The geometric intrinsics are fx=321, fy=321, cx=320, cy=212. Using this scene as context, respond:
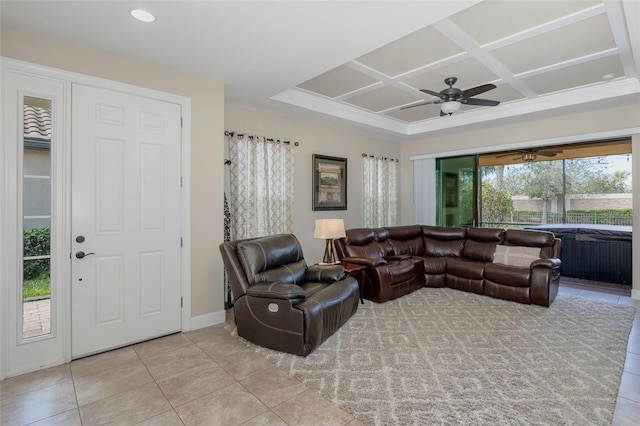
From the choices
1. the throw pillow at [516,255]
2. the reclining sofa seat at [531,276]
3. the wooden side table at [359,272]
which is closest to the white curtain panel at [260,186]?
the wooden side table at [359,272]

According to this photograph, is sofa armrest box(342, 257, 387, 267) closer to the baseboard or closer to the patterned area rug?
the patterned area rug

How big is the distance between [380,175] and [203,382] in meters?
4.98

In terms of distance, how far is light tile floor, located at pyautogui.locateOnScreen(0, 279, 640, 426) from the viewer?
2.00 m

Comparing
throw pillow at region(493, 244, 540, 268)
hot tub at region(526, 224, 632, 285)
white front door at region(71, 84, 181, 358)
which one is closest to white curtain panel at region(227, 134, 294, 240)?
white front door at region(71, 84, 181, 358)

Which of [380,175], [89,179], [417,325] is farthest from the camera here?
[380,175]

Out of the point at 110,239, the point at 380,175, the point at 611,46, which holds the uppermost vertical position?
the point at 611,46

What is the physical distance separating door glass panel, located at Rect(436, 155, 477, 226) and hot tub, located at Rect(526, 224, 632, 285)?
1.54 m

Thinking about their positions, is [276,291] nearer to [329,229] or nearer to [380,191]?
[329,229]

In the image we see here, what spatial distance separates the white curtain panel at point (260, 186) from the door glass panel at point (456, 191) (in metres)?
3.43

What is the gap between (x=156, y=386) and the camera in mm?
2357

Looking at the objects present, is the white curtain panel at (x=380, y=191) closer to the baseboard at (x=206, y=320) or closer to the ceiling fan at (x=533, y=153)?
the ceiling fan at (x=533, y=153)

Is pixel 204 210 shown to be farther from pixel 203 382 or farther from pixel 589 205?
pixel 589 205

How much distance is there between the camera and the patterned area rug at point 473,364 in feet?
6.74

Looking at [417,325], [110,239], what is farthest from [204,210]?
[417,325]
